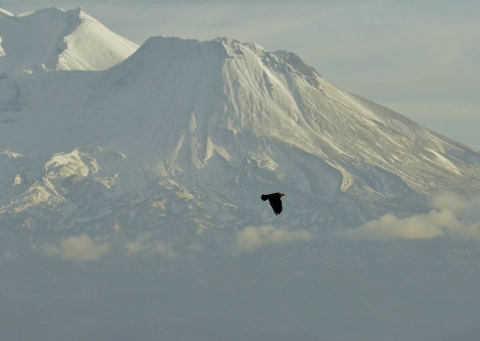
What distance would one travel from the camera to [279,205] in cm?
6962
